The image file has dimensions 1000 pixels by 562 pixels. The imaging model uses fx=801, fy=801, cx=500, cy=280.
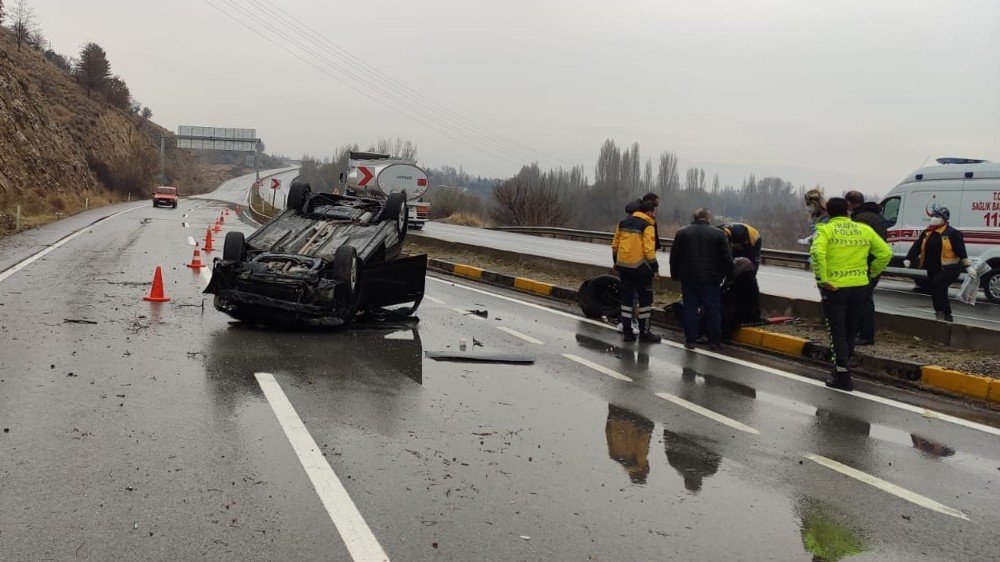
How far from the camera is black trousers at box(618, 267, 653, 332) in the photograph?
10414 mm

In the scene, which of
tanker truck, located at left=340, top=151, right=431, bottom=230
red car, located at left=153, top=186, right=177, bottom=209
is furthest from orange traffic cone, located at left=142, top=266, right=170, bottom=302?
red car, located at left=153, top=186, right=177, bottom=209

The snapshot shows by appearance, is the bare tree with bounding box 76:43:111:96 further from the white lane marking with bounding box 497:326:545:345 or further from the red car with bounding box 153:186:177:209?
the white lane marking with bounding box 497:326:545:345

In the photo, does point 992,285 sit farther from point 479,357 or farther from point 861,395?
point 479,357

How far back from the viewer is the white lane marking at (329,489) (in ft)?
12.0

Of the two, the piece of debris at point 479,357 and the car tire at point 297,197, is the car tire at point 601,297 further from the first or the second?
the car tire at point 297,197

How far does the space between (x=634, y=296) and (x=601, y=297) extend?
1.85 metres

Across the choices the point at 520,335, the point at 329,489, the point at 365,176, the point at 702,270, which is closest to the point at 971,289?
the point at 702,270

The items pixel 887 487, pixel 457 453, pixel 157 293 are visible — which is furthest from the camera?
pixel 157 293

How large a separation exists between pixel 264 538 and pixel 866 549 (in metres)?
2.94

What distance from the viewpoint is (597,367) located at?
333 inches

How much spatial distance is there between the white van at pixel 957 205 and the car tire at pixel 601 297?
29.1 ft

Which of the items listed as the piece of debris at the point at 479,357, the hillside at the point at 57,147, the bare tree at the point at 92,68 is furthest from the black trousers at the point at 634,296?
the bare tree at the point at 92,68

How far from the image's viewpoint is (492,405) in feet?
21.5

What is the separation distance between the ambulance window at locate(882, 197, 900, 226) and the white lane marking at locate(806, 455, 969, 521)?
15.1 m
